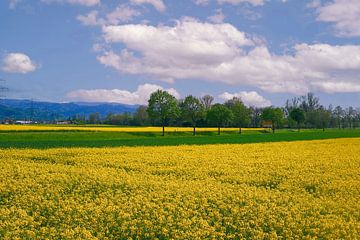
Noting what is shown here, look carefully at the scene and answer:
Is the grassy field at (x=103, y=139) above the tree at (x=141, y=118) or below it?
below

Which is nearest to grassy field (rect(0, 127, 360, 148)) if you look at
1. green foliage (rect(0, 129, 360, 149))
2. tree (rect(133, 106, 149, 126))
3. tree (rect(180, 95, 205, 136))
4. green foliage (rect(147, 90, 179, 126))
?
green foliage (rect(0, 129, 360, 149))

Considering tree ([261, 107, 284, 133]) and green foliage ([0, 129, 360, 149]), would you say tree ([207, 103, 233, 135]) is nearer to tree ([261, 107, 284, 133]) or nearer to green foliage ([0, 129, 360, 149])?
green foliage ([0, 129, 360, 149])

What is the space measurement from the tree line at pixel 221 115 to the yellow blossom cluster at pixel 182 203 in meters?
63.9

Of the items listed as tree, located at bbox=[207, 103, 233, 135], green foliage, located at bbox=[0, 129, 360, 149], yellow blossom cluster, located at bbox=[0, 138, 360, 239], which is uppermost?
tree, located at bbox=[207, 103, 233, 135]

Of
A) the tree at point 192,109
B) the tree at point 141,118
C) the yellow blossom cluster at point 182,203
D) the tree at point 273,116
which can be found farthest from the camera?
A: the tree at point 141,118

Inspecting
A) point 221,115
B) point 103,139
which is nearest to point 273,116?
point 221,115

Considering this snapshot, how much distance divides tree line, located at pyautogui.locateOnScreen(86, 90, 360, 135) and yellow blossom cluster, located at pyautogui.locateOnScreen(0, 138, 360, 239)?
63928 millimetres

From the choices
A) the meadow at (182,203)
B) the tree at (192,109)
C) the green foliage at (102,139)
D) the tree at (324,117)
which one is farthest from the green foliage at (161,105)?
the tree at (324,117)

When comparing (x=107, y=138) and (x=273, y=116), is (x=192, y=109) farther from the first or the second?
(x=107, y=138)

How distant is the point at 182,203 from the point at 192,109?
8514cm

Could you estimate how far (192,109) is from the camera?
9750 cm

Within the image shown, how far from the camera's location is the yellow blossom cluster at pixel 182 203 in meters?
10.4

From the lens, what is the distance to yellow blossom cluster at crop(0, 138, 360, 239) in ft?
34.1

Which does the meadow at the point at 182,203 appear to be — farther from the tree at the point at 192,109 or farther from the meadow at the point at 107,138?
the tree at the point at 192,109
